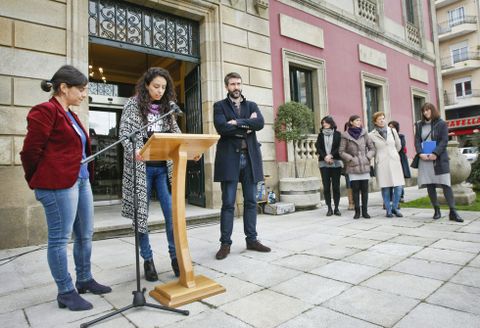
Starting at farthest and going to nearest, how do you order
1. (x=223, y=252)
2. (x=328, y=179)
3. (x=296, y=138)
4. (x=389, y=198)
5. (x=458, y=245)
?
1. (x=296, y=138)
2. (x=328, y=179)
3. (x=389, y=198)
4. (x=458, y=245)
5. (x=223, y=252)

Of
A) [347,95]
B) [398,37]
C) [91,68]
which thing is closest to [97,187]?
[91,68]

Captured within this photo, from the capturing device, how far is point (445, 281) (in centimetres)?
259

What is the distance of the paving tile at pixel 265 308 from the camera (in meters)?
2.05

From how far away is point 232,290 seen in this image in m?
2.58

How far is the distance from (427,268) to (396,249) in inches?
26.7

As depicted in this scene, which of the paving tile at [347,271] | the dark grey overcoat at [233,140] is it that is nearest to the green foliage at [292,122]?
the dark grey overcoat at [233,140]

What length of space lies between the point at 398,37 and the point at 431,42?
11.1ft

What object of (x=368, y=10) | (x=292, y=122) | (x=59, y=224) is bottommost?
(x=59, y=224)

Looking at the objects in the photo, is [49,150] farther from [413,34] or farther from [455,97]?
[455,97]

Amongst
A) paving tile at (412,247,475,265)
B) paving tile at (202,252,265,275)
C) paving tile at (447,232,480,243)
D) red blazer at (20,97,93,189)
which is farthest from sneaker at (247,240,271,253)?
paving tile at (447,232,480,243)

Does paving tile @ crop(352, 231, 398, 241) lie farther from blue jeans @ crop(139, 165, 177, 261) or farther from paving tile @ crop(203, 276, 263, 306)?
blue jeans @ crop(139, 165, 177, 261)

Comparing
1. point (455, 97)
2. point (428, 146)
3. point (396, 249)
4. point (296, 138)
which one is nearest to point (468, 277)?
point (396, 249)

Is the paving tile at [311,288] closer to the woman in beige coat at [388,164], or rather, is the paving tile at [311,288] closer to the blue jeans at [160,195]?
the blue jeans at [160,195]

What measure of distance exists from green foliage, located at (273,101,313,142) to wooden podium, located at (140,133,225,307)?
4791mm
